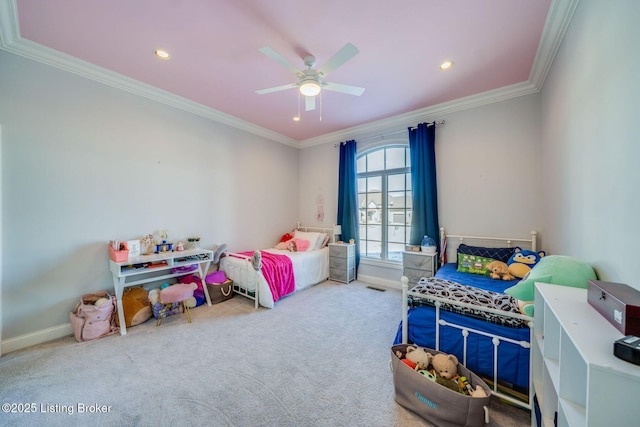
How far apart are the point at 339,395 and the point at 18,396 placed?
234 centimetres

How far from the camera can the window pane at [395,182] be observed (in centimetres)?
404

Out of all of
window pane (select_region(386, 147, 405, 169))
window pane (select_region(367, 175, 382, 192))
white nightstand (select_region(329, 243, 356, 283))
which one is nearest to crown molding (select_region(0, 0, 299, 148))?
window pane (select_region(367, 175, 382, 192))

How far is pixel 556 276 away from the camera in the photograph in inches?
55.8

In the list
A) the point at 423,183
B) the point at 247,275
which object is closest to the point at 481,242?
the point at 423,183

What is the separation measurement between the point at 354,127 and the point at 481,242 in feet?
9.41

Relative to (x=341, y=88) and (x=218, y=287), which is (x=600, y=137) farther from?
(x=218, y=287)

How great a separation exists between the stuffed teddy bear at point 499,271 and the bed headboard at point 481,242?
56 cm

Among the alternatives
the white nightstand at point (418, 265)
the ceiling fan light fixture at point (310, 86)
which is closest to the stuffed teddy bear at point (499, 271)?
the white nightstand at point (418, 265)

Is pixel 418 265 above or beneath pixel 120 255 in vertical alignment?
beneath

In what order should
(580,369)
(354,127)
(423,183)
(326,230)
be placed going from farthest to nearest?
1. (326,230)
2. (354,127)
3. (423,183)
4. (580,369)

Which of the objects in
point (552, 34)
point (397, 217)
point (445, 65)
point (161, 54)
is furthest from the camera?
point (397, 217)

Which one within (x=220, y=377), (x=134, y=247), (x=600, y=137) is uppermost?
(x=600, y=137)

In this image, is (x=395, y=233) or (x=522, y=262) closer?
(x=522, y=262)

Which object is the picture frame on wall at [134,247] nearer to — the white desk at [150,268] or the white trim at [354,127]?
the white desk at [150,268]
